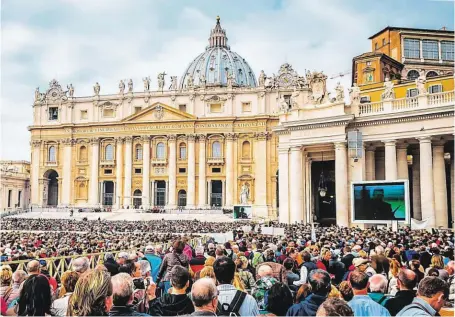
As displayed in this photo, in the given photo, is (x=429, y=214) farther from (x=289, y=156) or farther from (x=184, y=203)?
(x=184, y=203)

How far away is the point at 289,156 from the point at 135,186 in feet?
124

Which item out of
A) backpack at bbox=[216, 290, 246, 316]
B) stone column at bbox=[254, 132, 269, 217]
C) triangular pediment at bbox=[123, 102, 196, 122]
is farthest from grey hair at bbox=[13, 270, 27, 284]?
triangular pediment at bbox=[123, 102, 196, 122]

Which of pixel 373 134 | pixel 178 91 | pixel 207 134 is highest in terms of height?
pixel 178 91

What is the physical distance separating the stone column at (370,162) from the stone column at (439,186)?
383 centimetres

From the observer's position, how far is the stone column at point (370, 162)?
30.7 m

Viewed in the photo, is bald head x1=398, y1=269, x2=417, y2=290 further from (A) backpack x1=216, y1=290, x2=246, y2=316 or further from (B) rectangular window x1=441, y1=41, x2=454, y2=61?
(B) rectangular window x1=441, y1=41, x2=454, y2=61

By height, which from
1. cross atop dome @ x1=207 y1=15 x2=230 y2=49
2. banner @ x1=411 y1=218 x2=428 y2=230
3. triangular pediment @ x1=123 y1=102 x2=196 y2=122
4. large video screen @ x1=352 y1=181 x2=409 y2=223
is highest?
cross atop dome @ x1=207 y1=15 x2=230 y2=49

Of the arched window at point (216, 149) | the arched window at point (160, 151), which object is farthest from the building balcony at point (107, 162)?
the arched window at point (216, 149)

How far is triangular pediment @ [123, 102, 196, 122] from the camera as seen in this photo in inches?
2564

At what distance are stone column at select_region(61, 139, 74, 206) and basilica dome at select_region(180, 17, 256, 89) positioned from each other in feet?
105

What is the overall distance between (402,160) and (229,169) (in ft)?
117

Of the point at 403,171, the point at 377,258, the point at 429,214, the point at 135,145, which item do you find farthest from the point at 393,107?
the point at 135,145

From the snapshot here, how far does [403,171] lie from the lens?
29453 millimetres

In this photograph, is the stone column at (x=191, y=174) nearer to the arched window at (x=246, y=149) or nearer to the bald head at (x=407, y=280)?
the arched window at (x=246, y=149)
